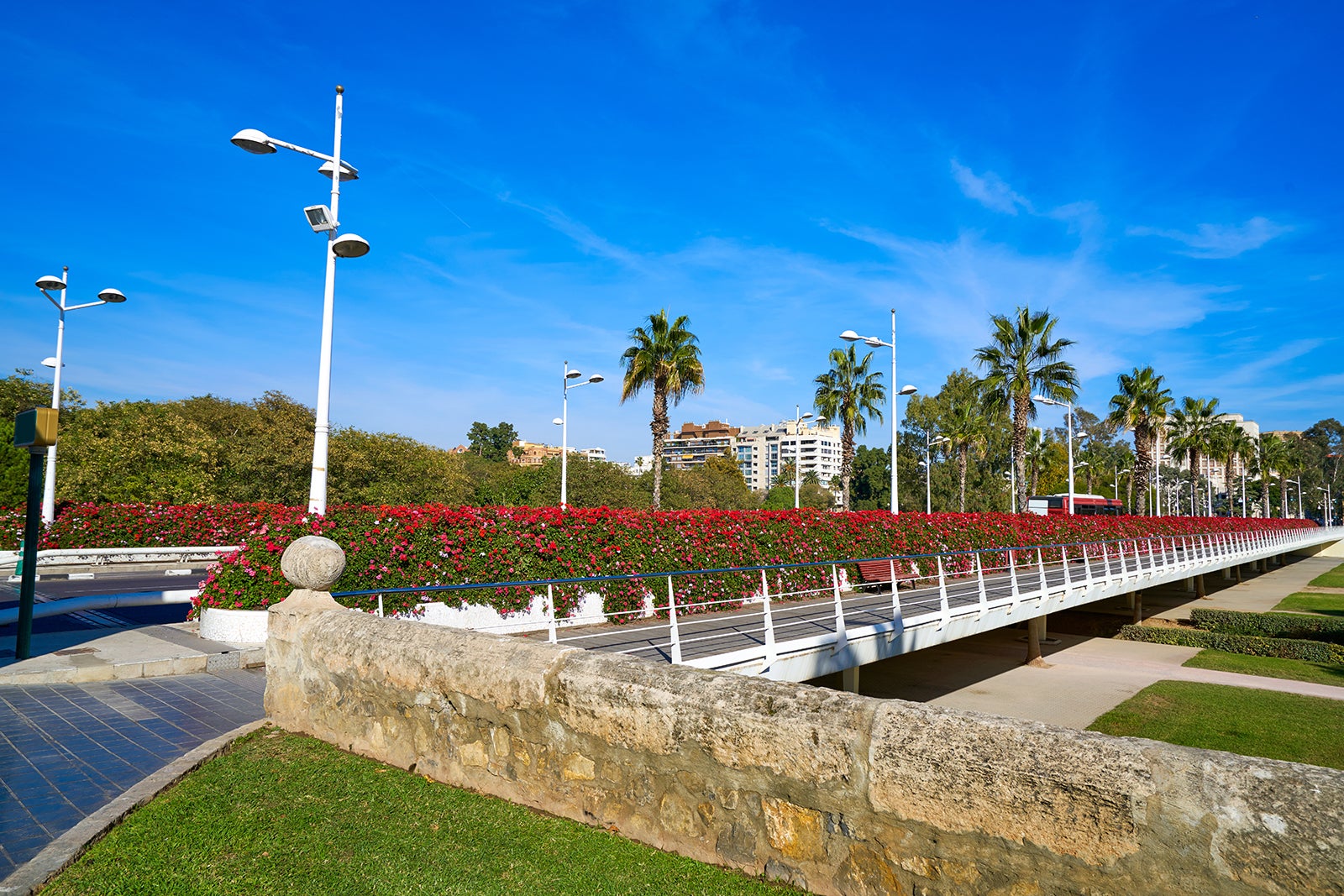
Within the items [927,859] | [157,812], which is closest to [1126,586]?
[927,859]

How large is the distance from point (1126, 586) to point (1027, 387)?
16032mm

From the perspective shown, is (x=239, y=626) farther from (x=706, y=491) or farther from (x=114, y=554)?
(x=706, y=491)

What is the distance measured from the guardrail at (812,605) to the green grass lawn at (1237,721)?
9.12 ft

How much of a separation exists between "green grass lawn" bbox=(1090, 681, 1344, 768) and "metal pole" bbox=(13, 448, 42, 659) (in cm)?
1714

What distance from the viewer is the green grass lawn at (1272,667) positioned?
22562 millimetres

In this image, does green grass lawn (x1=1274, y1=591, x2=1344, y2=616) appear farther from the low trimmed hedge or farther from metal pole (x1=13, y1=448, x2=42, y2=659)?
metal pole (x1=13, y1=448, x2=42, y2=659)

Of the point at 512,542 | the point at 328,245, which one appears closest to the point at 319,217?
the point at 328,245

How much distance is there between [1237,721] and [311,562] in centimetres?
1939

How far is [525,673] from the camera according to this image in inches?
181

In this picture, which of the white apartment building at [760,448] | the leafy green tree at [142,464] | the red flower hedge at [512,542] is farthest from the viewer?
the white apartment building at [760,448]

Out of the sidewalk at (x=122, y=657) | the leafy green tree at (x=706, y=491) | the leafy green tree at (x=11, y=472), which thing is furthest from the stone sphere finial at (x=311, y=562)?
the leafy green tree at (x=706, y=491)

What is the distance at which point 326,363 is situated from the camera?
462 inches

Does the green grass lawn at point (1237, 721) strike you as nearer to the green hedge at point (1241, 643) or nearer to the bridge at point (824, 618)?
the bridge at point (824, 618)

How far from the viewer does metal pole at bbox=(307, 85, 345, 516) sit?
11.1 m
